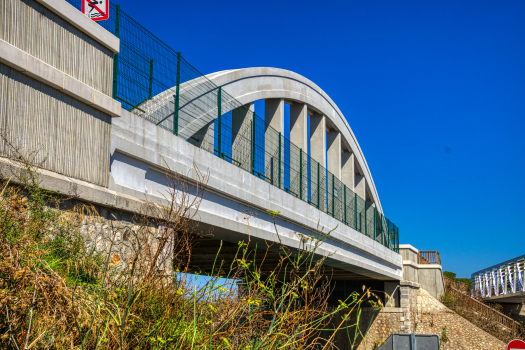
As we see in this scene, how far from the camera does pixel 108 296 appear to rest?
3.96 metres

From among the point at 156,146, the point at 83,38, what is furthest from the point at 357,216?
the point at 83,38

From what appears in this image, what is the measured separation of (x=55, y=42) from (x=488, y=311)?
30169 mm

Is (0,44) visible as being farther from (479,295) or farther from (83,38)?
(479,295)

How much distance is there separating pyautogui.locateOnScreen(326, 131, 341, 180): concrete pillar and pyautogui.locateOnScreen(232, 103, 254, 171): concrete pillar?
15.8m

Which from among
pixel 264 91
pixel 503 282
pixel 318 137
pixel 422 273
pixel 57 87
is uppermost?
pixel 264 91

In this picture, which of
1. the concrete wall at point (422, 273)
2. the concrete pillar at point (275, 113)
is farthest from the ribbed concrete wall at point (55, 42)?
the concrete wall at point (422, 273)

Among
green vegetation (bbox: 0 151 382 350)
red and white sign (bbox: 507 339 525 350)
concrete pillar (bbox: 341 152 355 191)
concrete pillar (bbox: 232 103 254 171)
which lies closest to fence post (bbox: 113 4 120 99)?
green vegetation (bbox: 0 151 382 350)

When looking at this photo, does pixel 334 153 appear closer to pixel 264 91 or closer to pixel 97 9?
pixel 264 91

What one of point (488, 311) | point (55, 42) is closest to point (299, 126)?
point (488, 311)

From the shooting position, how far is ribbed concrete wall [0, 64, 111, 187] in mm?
5543

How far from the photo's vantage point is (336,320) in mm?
27500

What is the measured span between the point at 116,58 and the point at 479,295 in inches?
1383

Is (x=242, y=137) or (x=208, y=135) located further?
(x=242, y=137)

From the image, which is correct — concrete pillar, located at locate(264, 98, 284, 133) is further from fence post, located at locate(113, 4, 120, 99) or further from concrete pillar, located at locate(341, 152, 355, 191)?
fence post, located at locate(113, 4, 120, 99)
